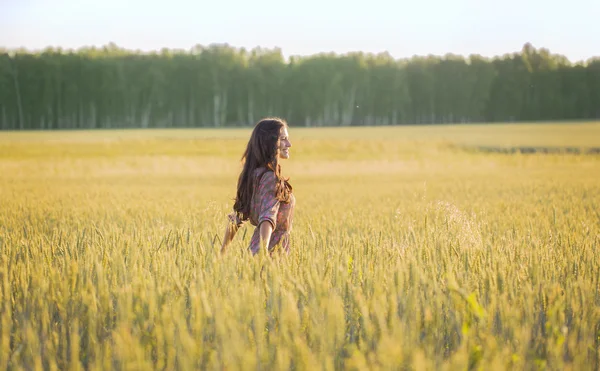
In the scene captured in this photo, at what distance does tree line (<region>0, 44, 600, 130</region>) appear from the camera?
69250mm

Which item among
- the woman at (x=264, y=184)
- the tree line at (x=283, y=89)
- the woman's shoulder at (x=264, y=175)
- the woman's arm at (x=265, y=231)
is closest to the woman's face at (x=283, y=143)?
the woman at (x=264, y=184)

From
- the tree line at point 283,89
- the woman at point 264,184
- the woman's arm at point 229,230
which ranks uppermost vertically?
the tree line at point 283,89

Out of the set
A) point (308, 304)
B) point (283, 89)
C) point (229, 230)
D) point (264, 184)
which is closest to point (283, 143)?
point (264, 184)

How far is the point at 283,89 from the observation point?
246 feet

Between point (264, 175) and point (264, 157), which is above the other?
point (264, 157)

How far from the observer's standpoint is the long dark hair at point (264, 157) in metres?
4.34

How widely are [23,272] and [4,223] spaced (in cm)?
538

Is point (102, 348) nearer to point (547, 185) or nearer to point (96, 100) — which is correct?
point (547, 185)

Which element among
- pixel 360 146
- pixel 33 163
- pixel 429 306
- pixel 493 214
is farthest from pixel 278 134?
pixel 360 146

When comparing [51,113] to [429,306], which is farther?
[51,113]

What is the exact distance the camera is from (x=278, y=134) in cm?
433

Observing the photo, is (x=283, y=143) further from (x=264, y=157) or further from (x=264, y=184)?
(x=264, y=184)

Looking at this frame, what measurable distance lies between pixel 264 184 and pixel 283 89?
7134 centimetres

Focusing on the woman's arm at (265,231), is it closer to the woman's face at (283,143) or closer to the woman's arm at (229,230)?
the woman's arm at (229,230)
